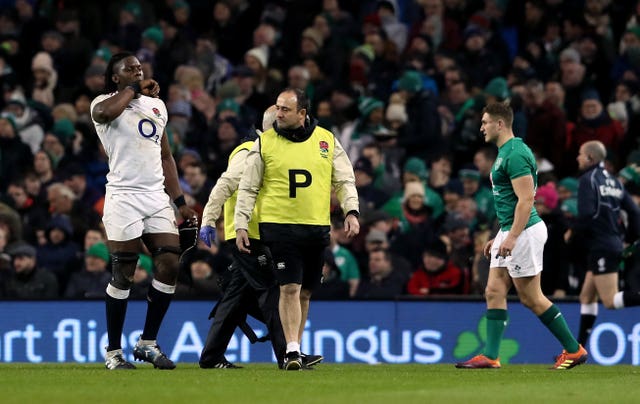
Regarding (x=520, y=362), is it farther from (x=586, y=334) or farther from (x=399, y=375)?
(x=399, y=375)

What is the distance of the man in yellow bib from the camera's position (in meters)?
12.2

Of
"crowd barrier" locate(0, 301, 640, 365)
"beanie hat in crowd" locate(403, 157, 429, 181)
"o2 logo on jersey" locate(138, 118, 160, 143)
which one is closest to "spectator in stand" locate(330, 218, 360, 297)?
"crowd barrier" locate(0, 301, 640, 365)

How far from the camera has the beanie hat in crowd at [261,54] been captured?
22469 millimetres

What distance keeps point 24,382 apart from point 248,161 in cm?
245

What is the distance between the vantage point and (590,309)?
51.0 ft

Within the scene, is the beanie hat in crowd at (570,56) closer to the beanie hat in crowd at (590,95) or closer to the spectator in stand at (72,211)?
the beanie hat in crowd at (590,95)

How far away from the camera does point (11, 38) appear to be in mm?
23422

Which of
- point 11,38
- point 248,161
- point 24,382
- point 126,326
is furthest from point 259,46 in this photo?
point 24,382

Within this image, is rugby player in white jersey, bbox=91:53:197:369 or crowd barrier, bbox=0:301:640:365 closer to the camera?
rugby player in white jersey, bbox=91:53:197:369

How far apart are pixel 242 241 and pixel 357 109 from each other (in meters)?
9.54

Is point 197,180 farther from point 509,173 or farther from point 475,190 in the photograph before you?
point 509,173

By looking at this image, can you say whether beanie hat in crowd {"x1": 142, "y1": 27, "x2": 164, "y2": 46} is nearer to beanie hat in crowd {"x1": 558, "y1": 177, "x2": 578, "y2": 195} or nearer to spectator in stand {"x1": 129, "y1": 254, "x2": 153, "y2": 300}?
spectator in stand {"x1": 129, "y1": 254, "x2": 153, "y2": 300}

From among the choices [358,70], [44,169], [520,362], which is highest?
[358,70]

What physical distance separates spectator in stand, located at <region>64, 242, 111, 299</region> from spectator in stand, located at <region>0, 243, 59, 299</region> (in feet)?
0.77
